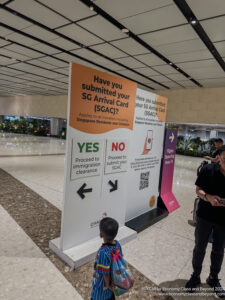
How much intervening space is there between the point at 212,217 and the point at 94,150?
134 cm

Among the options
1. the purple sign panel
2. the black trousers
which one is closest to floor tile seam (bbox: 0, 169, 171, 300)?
the black trousers

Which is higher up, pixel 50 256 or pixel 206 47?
pixel 206 47

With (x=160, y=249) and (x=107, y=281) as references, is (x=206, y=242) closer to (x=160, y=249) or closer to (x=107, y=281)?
(x=160, y=249)

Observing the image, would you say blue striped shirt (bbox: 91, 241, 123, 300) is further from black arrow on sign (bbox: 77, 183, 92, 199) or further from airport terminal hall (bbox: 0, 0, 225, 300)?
black arrow on sign (bbox: 77, 183, 92, 199)

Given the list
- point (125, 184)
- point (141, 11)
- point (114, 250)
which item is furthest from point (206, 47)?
point (114, 250)

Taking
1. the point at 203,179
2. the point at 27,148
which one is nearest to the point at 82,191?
the point at 203,179

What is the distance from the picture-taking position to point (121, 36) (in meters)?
5.09

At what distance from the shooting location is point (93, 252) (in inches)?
89.0

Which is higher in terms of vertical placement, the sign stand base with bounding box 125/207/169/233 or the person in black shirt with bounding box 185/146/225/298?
the person in black shirt with bounding box 185/146/225/298

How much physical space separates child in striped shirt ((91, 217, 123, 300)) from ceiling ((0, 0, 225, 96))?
12.6 feet

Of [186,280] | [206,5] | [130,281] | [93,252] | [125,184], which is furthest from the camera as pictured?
[206,5]

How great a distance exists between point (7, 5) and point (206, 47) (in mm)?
4730

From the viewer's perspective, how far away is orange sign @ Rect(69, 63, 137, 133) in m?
2.04

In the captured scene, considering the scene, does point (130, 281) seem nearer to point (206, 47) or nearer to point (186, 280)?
point (186, 280)
